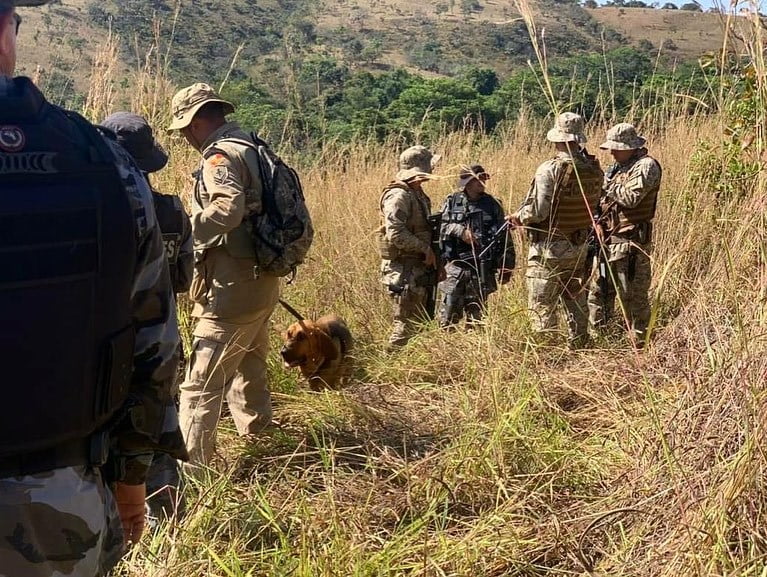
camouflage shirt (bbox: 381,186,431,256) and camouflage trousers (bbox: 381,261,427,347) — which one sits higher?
camouflage shirt (bbox: 381,186,431,256)

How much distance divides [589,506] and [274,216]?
1.76 meters

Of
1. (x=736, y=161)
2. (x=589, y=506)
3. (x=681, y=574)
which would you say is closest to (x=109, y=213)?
(x=681, y=574)

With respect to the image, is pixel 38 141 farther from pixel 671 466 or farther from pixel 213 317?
pixel 213 317

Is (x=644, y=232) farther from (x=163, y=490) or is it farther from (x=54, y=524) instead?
(x=54, y=524)

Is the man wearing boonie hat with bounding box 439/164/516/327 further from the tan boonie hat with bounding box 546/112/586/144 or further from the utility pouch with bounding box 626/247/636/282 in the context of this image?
the utility pouch with bounding box 626/247/636/282

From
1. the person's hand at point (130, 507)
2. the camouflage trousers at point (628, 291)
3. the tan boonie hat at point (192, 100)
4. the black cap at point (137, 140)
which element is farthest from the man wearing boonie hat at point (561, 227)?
the person's hand at point (130, 507)

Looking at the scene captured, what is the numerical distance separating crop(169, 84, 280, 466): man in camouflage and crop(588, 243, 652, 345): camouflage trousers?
272 centimetres

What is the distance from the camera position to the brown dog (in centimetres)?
411

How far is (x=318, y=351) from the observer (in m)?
4.13

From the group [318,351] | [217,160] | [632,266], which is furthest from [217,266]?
[632,266]

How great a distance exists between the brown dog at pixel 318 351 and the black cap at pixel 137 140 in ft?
4.83

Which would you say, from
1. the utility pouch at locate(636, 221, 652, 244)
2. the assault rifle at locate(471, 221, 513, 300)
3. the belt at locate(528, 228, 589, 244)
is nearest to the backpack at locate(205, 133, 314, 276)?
the assault rifle at locate(471, 221, 513, 300)

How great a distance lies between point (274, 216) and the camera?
338 centimetres

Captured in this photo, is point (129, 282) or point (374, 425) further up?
point (129, 282)
